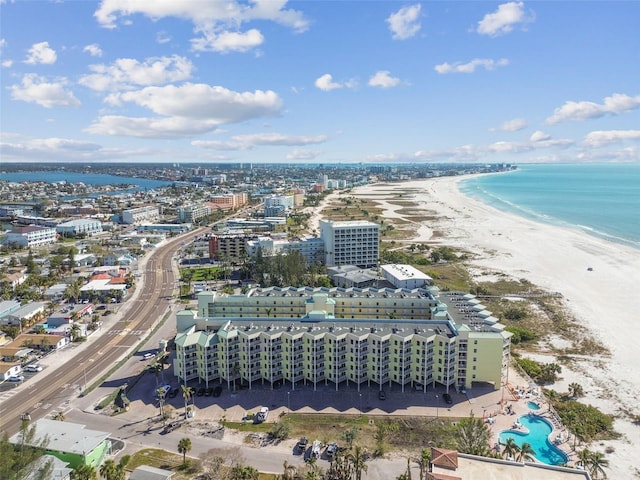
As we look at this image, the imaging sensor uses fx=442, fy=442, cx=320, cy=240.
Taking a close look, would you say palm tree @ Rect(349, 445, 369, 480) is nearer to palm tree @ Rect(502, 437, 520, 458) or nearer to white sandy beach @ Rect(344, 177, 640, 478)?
palm tree @ Rect(502, 437, 520, 458)

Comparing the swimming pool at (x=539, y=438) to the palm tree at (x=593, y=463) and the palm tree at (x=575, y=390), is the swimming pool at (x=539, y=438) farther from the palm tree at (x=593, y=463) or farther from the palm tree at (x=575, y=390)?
the palm tree at (x=575, y=390)

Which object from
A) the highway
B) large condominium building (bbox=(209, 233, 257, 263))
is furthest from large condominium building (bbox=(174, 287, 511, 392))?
large condominium building (bbox=(209, 233, 257, 263))

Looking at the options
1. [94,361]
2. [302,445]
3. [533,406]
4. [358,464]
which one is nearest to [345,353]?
[302,445]

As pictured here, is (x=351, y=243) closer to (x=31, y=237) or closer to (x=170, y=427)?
(x=170, y=427)

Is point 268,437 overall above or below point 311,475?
below

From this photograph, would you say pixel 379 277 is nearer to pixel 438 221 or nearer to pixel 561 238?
pixel 561 238

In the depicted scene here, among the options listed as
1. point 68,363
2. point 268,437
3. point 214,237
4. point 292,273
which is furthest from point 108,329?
point 214,237
